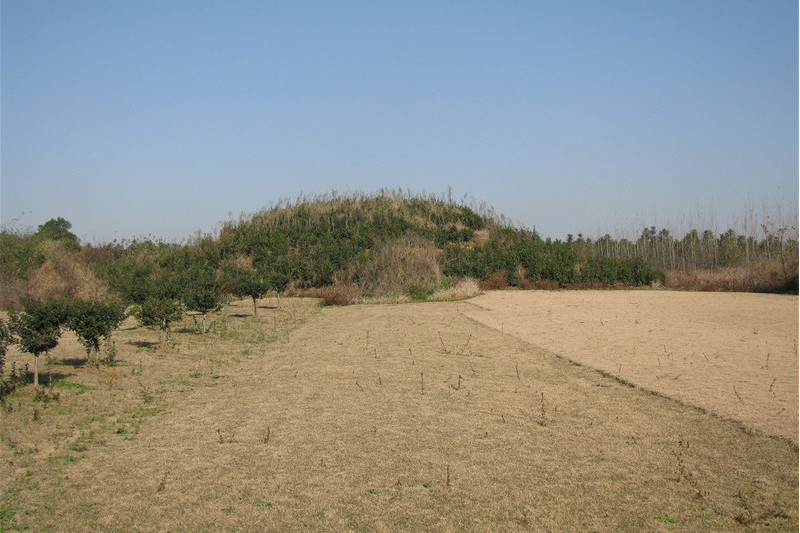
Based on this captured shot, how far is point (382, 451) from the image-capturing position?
6.10 meters

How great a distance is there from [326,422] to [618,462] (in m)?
3.50

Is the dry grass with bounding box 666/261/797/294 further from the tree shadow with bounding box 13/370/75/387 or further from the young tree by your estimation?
the tree shadow with bounding box 13/370/75/387

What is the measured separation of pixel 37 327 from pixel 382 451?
5.92 m

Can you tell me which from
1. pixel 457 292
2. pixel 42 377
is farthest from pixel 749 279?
pixel 42 377

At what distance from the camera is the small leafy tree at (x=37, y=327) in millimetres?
8227

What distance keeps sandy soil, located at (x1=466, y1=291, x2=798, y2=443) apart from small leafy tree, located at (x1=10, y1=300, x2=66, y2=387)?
9.08 m

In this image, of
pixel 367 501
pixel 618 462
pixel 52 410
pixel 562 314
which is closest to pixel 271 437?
pixel 367 501

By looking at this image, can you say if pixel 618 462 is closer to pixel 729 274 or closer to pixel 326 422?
pixel 326 422

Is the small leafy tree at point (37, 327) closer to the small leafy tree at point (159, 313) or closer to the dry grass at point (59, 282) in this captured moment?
the small leafy tree at point (159, 313)

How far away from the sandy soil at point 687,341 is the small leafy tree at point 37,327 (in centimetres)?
908

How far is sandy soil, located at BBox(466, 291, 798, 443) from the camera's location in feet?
26.4

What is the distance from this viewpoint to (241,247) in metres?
34.1

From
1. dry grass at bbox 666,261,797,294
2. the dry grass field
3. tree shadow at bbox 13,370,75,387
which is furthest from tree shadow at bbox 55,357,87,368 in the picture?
dry grass at bbox 666,261,797,294

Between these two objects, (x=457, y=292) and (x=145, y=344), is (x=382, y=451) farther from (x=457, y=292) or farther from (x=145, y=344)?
(x=457, y=292)
